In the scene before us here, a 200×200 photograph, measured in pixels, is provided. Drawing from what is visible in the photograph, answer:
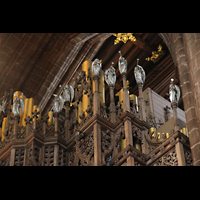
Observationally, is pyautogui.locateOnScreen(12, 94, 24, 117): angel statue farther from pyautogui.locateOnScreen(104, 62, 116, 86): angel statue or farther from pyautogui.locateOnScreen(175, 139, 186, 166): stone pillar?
pyautogui.locateOnScreen(175, 139, 186, 166): stone pillar

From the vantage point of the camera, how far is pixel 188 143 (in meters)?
11.1

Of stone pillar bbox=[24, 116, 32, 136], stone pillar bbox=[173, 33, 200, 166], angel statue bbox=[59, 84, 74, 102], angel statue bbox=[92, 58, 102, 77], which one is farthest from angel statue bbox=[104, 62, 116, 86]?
stone pillar bbox=[24, 116, 32, 136]

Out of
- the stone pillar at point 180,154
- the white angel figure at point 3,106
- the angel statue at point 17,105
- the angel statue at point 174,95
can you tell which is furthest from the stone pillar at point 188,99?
the white angel figure at point 3,106

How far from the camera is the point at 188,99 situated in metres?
10.8

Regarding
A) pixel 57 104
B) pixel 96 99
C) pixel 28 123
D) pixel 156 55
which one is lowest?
pixel 28 123

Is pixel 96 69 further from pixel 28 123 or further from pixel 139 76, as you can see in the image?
pixel 28 123

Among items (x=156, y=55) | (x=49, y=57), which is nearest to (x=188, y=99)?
(x=156, y=55)

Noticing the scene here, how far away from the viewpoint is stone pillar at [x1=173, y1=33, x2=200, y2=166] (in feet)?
33.1

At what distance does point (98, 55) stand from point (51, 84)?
1789 mm

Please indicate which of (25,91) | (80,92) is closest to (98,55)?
(25,91)

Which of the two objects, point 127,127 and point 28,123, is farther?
point 28,123

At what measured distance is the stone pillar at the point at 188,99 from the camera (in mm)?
10077
